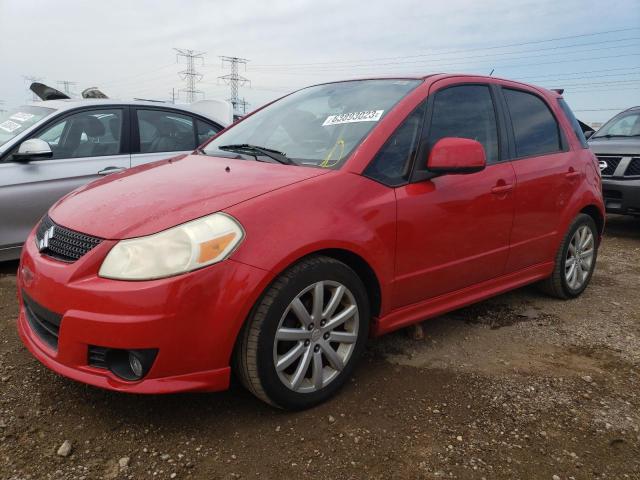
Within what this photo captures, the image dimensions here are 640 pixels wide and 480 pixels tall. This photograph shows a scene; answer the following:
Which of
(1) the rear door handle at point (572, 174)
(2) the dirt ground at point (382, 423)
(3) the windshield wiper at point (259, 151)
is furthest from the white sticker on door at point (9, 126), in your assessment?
(1) the rear door handle at point (572, 174)

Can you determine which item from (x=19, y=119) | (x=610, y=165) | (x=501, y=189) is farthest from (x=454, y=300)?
(x=610, y=165)

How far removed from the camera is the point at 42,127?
14.1 ft

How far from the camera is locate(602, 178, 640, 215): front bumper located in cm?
618

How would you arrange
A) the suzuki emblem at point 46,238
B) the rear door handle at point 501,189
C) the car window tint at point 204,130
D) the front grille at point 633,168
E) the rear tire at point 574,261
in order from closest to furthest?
1. the suzuki emblem at point 46,238
2. the rear door handle at point 501,189
3. the rear tire at point 574,261
4. the car window tint at point 204,130
5. the front grille at point 633,168

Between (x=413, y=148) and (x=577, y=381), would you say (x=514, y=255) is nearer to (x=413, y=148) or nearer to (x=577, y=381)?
(x=577, y=381)

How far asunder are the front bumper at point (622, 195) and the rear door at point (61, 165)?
5.61m

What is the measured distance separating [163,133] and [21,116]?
1196mm

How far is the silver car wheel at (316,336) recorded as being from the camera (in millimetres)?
2188

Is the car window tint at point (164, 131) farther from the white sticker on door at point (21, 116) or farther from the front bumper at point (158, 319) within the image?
the front bumper at point (158, 319)

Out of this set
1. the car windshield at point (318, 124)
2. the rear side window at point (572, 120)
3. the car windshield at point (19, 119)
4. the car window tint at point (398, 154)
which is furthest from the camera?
the car windshield at point (19, 119)

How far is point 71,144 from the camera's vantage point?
14.7 feet

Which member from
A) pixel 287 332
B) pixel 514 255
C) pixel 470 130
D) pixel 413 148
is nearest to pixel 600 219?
pixel 514 255

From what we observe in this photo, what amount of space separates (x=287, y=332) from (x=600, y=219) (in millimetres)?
3110

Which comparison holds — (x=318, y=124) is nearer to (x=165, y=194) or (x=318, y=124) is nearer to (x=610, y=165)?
(x=165, y=194)
